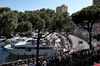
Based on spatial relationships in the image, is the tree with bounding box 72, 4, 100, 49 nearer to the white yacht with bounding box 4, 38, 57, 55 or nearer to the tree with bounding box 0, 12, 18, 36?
the white yacht with bounding box 4, 38, 57, 55

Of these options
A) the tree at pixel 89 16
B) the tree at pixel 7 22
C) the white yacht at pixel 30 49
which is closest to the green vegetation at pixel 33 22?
the tree at pixel 7 22

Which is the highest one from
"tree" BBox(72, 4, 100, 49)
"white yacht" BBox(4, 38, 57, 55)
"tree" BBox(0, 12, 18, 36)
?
"tree" BBox(72, 4, 100, 49)

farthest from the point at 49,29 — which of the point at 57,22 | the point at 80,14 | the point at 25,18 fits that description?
the point at 80,14

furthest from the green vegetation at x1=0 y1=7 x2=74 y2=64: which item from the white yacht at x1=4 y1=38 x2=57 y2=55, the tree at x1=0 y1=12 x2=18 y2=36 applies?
the white yacht at x1=4 y1=38 x2=57 y2=55

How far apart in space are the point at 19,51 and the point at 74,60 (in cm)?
1326

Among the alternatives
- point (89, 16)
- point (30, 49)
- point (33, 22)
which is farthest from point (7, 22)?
point (89, 16)

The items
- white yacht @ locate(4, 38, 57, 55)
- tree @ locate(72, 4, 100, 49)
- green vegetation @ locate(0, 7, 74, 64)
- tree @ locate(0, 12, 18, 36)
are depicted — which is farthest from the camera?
white yacht @ locate(4, 38, 57, 55)

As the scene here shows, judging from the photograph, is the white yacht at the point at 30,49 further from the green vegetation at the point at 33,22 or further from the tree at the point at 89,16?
the tree at the point at 89,16

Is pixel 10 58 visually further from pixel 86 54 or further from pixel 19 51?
pixel 86 54

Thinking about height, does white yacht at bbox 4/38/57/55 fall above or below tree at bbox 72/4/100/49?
below

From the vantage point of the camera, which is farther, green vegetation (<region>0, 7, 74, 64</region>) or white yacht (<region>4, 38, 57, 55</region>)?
white yacht (<region>4, 38, 57, 55</region>)

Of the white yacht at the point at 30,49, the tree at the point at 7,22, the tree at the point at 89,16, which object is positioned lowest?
the white yacht at the point at 30,49

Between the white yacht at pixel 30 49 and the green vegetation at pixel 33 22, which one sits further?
the white yacht at pixel 30 49

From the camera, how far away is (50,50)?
20.8 m
